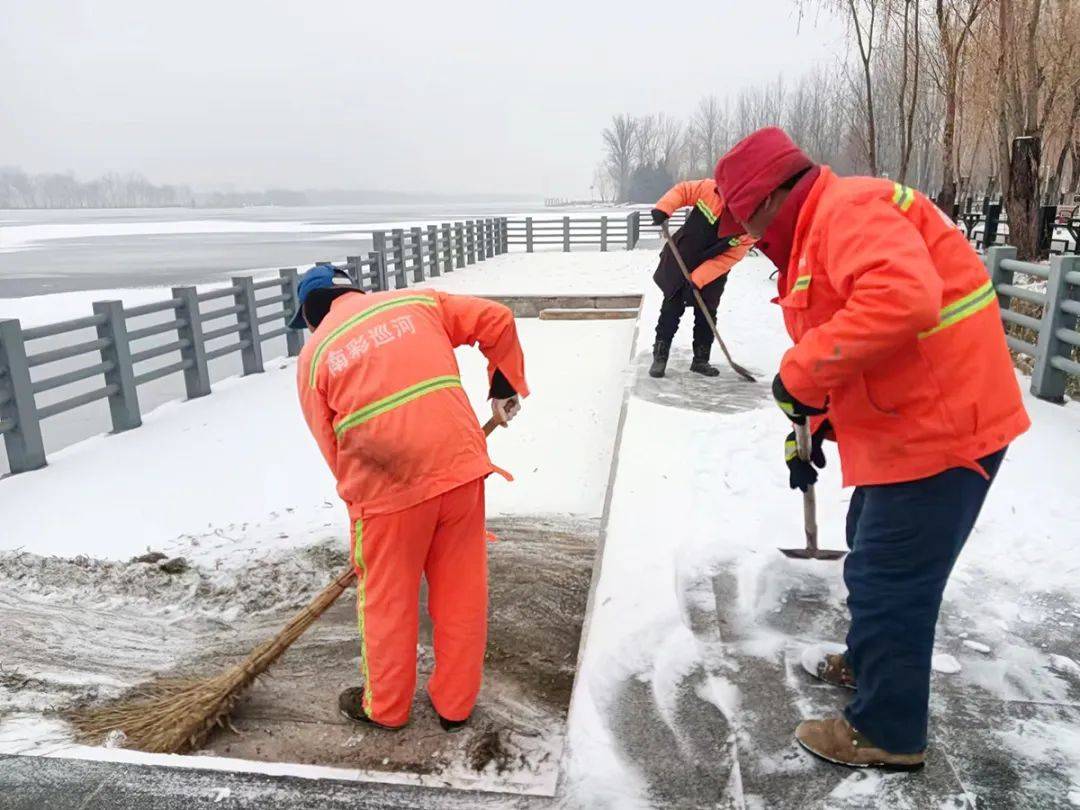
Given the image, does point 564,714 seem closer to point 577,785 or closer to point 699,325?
point 577,785

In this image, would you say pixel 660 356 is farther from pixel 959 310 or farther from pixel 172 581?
pixel 959 310

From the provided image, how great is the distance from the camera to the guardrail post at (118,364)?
6.73m

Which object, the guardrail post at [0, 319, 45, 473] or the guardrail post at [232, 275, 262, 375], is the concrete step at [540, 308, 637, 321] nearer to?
the guardrail post at [232, 275, 262, 375]

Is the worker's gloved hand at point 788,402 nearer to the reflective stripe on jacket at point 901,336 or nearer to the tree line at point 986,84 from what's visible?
the reflective stripe on jacket at point 901,336

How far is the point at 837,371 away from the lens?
6.20 feet

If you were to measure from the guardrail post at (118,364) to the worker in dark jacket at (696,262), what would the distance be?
4351 millimetres

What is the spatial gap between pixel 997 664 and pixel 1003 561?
842 mm

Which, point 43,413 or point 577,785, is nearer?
point 577,785

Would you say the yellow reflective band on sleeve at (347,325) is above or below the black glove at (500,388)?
above

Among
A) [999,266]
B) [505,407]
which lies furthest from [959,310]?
[999,266]

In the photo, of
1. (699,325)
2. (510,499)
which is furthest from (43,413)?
(699,325)

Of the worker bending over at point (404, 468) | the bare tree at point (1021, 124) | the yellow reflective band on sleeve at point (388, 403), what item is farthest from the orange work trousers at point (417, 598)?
the bare tree at point (1021, 124)

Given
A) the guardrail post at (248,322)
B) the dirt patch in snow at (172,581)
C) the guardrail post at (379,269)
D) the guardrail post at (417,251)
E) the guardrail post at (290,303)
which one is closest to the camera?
the dirt patch in snow at (172,581)

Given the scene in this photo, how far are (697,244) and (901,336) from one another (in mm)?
4740
